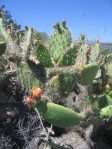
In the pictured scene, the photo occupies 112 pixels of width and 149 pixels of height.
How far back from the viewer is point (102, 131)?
17.4 ft

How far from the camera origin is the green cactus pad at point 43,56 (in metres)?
5.13

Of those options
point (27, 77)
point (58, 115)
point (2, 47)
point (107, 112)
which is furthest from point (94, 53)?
point (58, 115)

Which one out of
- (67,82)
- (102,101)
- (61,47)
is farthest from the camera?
(61,47)

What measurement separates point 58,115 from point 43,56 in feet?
3.72

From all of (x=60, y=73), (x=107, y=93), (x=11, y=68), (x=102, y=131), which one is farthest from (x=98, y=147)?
(x=11, y=68)

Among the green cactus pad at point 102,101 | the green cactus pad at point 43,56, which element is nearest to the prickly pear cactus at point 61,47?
the green cactus pad at point 43,56

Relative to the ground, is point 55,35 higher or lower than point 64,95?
higher

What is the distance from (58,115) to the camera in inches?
171

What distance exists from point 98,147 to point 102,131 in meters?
0.39

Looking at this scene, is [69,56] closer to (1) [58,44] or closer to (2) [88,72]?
(1) [58,44]

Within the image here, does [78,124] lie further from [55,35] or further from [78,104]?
[55,35]

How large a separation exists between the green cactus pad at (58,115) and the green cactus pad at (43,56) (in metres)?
0.98

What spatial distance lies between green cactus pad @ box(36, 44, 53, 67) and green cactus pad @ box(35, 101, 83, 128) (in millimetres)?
983

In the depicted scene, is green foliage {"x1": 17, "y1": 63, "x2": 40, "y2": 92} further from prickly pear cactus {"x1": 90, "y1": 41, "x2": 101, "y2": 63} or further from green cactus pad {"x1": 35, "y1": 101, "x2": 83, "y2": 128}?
prickly pear cactus {"x1": 90, "y1": 41, "x2": 101, "y2": 63}
